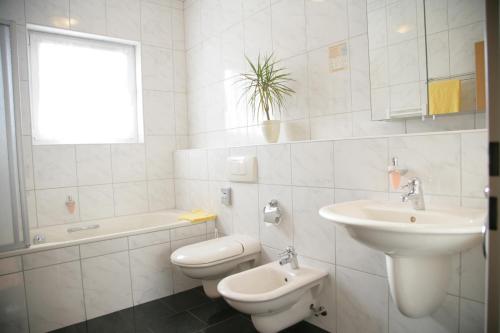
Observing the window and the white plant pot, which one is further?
the window

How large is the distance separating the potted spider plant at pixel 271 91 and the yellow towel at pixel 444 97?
0.97 meters

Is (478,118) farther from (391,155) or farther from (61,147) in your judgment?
(61,147)

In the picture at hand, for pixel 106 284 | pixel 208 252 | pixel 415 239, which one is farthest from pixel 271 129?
pixel 106 284

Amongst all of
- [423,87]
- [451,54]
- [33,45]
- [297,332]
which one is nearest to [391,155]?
[423,87]

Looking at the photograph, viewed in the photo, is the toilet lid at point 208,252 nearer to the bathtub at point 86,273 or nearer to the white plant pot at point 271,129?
the bathtub at point 86,273

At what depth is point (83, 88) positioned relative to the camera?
3.03 metres

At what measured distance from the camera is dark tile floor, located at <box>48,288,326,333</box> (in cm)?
205

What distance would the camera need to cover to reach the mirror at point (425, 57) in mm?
1421

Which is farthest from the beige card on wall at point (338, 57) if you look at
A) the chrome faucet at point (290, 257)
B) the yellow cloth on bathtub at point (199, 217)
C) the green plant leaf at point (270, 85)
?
the yellow cloth on bathtub at point (199, 217)

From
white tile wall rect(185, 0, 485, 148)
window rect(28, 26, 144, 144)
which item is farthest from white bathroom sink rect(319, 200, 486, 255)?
window rect(28, 26, 144, 144)

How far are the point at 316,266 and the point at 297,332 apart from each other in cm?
40

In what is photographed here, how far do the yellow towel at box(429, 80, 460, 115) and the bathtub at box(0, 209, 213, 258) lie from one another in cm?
190

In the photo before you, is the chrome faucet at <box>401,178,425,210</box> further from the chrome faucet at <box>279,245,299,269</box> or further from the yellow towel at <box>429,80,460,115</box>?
the chrome faucet at <box>279,245,299,269</box>

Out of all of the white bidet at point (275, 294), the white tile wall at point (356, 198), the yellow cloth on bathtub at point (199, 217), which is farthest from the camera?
the yellow cloth on bathtub at point (199, 217)
